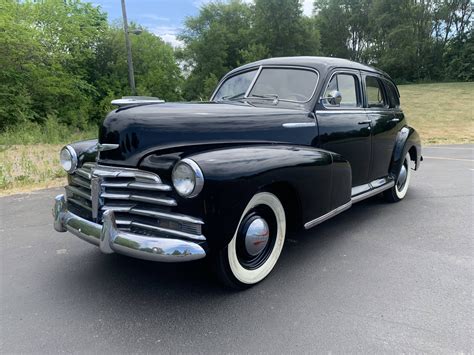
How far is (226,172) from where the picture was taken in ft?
8.03

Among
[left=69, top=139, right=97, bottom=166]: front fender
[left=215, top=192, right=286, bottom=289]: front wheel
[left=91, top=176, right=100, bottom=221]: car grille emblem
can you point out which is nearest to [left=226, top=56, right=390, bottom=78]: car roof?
[left=215, top=192, right=286, bottom=289]: front wheel

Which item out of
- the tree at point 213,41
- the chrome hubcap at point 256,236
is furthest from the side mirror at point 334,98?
the tree at point 213,41

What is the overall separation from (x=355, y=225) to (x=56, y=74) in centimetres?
1962

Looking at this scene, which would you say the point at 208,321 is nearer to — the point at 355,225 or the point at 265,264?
the point at 265,264

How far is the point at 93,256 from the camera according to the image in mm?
3428

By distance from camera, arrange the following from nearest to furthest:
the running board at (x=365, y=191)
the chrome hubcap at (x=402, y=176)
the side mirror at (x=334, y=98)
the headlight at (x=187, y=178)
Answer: the headlight at (x=187, y=178) < the running board at (x=365, y=191) < the side mirror at (x=334, y=98) < the chrome hubcap at (x=402, y=176)

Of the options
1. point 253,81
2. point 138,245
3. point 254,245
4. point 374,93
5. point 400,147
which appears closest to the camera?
point 138,245

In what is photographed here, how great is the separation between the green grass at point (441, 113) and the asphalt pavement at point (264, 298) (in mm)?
10074

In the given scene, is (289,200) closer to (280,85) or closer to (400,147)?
(280,85)

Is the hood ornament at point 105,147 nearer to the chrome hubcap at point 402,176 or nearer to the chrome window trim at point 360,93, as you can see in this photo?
the chrome window trim at point 360,93

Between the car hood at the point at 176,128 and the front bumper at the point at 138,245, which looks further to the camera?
the car hood at the point at 176,128

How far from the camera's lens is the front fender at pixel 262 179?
2396 mm

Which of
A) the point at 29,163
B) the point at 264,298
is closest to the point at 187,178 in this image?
the point at 264,298

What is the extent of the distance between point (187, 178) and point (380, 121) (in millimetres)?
2985
